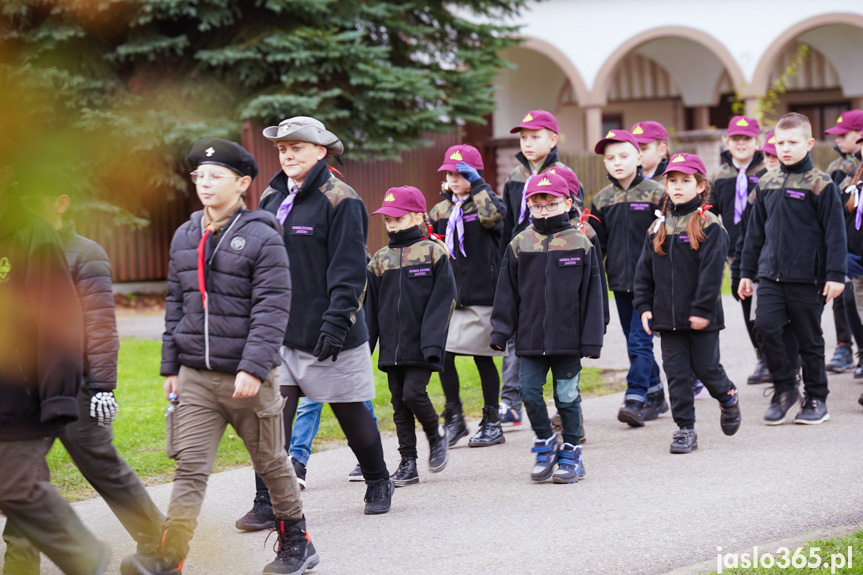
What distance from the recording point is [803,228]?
296 inches

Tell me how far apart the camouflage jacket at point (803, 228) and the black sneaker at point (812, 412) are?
0.85 metres

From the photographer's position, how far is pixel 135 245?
19547mm

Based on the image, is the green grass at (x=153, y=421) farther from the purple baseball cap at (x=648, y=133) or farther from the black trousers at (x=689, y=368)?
the purple baseball cap at (x=648, y=133)

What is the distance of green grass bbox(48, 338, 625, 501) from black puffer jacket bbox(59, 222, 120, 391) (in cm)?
189

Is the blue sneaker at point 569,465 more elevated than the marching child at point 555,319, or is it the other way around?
the marching child at point 555,319

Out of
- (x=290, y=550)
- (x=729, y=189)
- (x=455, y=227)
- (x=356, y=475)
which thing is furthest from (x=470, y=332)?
(x=729, y=189)

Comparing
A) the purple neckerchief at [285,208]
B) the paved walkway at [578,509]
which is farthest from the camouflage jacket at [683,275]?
the purple neckerchief at [285,208]

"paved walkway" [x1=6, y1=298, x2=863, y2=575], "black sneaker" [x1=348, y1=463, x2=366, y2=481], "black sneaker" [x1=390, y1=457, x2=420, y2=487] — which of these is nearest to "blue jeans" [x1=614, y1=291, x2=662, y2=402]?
"paved walkway" [x1=6, y1=298, x2=863, y2=575]

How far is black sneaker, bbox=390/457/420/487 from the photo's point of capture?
20.9 ft

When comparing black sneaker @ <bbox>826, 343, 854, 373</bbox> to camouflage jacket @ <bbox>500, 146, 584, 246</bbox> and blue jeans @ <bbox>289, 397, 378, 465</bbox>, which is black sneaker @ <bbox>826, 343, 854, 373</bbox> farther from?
blue jeans @ <bbox>289, 397, 378, 465</bbox>

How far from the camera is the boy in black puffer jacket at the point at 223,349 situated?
14.2 ft

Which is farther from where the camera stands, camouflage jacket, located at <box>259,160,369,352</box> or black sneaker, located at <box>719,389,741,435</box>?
black sneaker, located at <box>719,389,741,435</box>

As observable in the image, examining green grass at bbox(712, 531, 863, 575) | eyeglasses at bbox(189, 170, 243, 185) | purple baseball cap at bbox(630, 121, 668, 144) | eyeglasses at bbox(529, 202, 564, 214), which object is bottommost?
green grass at bbox(712, 531, 863, 575)

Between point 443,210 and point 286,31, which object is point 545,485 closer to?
point 443,210
